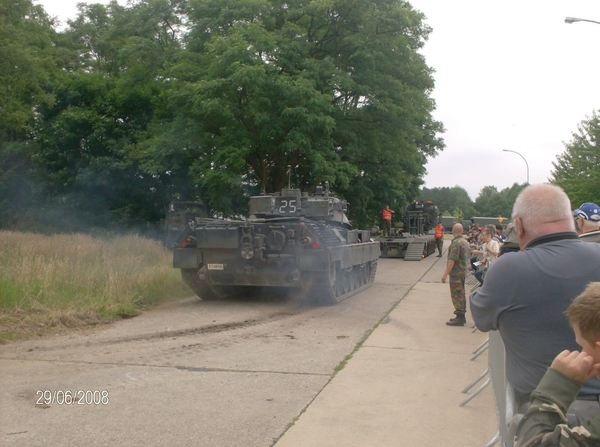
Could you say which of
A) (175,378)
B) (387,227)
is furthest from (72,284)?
(387,227)

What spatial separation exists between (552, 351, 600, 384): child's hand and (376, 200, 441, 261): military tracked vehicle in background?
25065 millimetres

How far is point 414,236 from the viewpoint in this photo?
30.5m

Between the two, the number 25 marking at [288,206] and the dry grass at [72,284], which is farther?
the number 25 marking at [288,206]

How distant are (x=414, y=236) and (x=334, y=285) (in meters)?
18.6

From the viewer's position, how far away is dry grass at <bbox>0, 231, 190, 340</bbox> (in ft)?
29.4

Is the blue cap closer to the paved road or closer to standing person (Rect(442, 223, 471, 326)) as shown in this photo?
the paved road

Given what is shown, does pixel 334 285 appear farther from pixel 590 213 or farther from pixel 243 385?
pixel 590 213

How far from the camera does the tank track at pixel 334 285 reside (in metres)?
11.8

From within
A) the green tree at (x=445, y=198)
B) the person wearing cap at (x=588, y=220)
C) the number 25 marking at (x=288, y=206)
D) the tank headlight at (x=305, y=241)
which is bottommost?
the tank headlight at (x=305, y=241)

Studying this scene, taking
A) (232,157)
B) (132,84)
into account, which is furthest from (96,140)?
(232,157)

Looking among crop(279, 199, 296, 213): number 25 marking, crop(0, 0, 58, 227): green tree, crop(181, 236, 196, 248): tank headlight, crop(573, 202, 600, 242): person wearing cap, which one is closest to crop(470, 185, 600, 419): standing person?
crop(573, 202, 600, 242): person wearing cap

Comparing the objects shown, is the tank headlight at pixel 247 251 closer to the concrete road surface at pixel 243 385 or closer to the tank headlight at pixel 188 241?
the tank headlight at pixel 188 241

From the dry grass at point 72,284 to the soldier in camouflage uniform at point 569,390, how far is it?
719 cm

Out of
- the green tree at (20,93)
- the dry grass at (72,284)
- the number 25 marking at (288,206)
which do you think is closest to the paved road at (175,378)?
the dry grass at (72,284)
